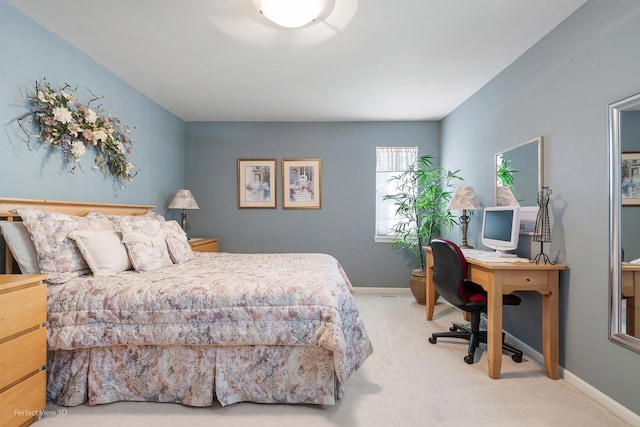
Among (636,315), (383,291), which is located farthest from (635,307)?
(383,291)

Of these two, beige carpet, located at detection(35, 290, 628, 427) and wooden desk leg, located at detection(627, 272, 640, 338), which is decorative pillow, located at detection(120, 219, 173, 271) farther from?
wooden desk leg, located at detection(627, 272, 640, 338)

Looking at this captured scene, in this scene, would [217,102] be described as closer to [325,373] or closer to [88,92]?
[88,92]

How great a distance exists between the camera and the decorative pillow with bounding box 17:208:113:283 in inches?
75.2

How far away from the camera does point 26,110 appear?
7.07 feet

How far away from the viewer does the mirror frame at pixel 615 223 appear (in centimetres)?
178

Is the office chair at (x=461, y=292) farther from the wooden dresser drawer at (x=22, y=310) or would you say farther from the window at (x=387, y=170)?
the wooden dresser drawer at (x=22, y=310)

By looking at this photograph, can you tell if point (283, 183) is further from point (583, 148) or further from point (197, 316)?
point (583, 148)

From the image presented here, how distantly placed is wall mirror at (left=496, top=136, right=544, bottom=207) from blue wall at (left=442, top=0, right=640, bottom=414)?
72 mm

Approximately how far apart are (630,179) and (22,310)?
10.9 ft

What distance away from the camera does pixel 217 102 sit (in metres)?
3.79

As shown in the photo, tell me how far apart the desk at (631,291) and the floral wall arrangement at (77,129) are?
383cm

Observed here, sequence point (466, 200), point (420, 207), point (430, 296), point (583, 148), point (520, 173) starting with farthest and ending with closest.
Result: point (420, 207) → point (430, 296) → point (466, 200) → point (520, 173) → point (583, 148)

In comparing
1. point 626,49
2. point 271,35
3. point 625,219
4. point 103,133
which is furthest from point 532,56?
point 103,133

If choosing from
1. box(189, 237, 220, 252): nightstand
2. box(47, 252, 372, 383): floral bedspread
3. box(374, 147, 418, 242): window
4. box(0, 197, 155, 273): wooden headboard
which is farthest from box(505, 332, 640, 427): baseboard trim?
box(0, 197, 155, 273): wooden headboard
